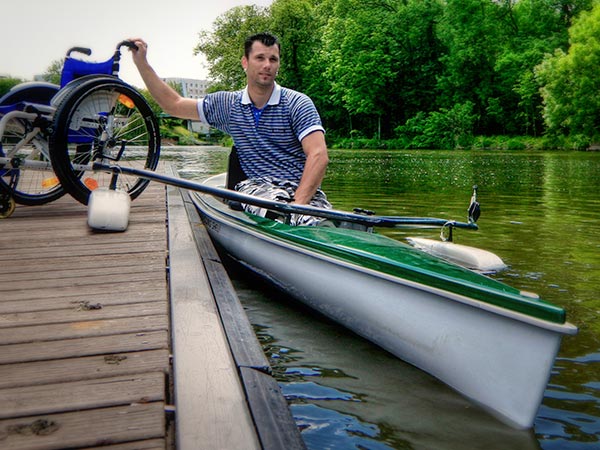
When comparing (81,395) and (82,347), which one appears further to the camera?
(82,347)

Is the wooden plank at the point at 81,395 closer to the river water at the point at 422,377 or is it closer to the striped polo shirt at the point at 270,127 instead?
the river water at the point at 422,377

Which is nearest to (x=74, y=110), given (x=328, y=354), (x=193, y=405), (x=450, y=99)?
(x=328, y=354)

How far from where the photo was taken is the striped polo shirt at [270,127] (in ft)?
12.4

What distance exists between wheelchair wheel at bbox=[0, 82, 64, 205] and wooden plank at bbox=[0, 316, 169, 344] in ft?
7.28

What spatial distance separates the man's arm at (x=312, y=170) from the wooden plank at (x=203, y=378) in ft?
3.65

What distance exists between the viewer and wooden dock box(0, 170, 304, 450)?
1372 millimetres

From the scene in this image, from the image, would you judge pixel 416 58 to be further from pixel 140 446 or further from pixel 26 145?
pixel 140 446

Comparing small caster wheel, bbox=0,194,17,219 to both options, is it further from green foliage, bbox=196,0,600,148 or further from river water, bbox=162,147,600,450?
green foliage, bbox=196,0,600,148

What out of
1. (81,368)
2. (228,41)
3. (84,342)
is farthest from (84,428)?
(228,41)

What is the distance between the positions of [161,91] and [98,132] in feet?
1.82

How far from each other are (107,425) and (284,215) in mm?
2215

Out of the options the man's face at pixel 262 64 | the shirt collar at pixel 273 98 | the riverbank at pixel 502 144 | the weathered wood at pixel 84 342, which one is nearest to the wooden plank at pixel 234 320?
the weathered wood at pixel 84 342

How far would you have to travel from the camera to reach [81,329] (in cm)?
201

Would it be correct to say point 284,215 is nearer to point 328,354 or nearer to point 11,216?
point 328,354
